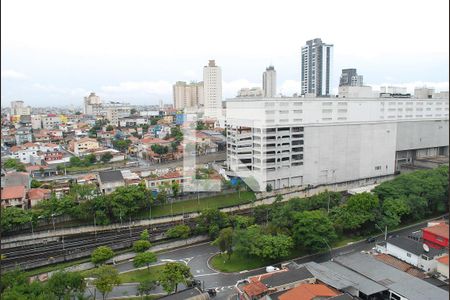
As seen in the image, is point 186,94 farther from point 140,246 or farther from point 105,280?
point 105,280

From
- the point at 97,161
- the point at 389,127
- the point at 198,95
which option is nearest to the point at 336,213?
the point at 389,127

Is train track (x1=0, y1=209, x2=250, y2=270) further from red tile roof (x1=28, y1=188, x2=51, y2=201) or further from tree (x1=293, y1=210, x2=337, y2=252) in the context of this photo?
tree (x1=293, y1=210, x2=337, y2=252)

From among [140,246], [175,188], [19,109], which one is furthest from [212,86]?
[19,109]

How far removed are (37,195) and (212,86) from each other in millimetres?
22986

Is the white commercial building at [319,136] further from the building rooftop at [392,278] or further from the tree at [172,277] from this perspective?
the tree at [172,277]

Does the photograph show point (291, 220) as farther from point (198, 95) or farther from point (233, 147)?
point (198, 95)

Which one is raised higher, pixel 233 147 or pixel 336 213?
pixel 233 147

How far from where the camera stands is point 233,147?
13727 mm

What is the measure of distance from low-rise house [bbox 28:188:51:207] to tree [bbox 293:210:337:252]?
311 inches

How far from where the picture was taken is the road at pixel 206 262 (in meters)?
6.93

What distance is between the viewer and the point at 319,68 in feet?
79.3

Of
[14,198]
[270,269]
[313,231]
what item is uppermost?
[14,198]

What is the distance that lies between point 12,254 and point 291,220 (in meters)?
6.64

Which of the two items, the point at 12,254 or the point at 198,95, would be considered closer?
the point at 12,254
